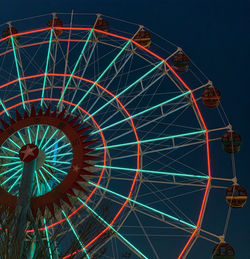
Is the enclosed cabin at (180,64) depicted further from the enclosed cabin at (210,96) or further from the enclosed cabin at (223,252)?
the enclosed cabin at (223,252)

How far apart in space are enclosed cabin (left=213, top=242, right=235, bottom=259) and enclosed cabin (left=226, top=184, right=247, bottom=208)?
2.14 m

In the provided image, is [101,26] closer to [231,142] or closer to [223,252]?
Answer: [231,142]

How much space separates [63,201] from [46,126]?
3.17 m

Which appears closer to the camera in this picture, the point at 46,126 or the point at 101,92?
the point at 46,126

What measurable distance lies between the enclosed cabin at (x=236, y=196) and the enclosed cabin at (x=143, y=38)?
736 cm

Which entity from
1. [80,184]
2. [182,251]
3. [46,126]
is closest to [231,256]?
[182,251]

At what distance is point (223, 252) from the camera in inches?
609

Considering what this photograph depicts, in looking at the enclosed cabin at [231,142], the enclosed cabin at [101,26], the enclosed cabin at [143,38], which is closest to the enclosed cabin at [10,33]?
the enclosed cabin at [101,26]

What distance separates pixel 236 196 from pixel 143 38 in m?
8.02

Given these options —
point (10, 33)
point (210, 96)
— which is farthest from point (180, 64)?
point (10, 33)

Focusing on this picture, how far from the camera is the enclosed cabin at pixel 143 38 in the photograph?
19.4 metres

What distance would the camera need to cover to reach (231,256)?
15.3 meters

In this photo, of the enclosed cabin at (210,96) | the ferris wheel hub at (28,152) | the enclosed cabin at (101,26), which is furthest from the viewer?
the enclosed cabin at (101,26)

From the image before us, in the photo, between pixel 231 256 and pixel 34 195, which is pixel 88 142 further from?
pixel 231 256
